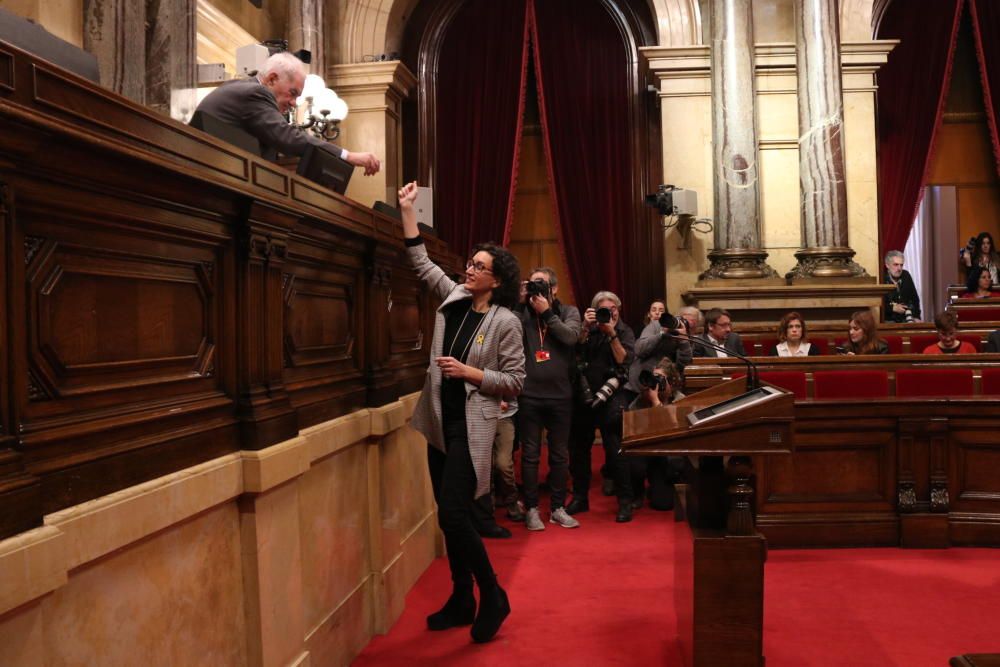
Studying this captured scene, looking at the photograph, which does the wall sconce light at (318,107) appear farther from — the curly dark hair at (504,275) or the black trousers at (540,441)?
the curly dark hair at (504,275)

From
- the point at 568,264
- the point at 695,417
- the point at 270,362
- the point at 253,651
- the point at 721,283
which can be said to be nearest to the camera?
→ the point at 253,651

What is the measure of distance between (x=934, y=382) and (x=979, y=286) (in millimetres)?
4382

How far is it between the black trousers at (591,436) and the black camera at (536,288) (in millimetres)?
915

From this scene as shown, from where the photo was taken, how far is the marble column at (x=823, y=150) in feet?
24.8

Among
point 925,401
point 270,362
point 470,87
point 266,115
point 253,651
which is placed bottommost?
point 253,651

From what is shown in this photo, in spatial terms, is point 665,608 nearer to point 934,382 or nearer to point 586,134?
point 934,382

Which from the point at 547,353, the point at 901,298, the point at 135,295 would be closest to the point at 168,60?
the point at 547,353

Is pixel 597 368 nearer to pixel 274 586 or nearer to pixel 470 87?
pixel 274 586

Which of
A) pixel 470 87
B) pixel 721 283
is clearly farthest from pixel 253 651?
pixel 470 87

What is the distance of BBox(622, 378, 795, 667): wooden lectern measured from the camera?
2.38 meters

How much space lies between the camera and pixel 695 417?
2506 mm

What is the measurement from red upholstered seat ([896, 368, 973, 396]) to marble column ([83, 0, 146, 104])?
4602 millimetres

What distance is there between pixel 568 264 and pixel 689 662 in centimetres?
635


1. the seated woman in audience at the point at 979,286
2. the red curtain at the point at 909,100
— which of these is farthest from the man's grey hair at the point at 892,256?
the red curtain at the point at 909,100
